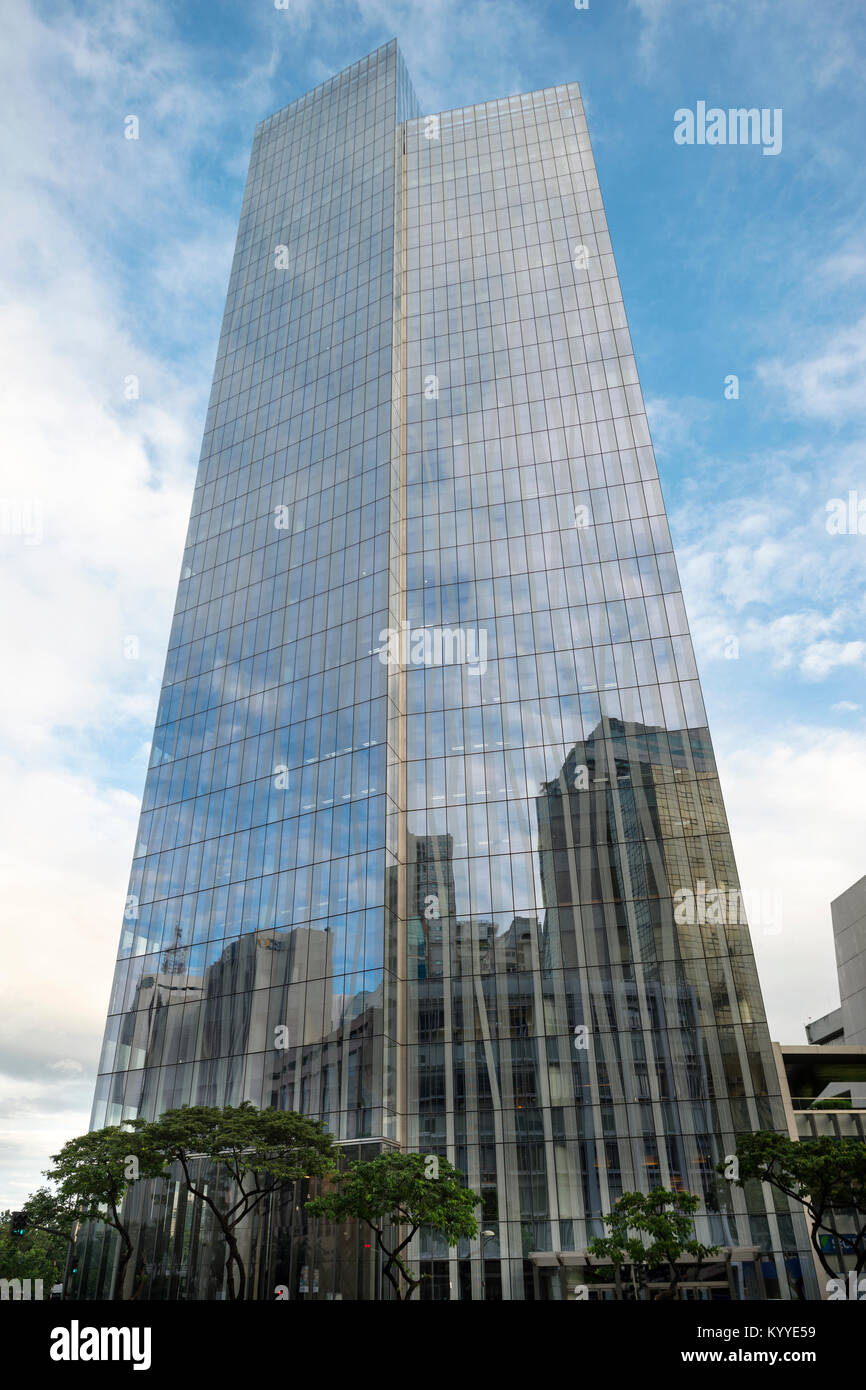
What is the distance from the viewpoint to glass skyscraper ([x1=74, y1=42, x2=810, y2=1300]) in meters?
43.6

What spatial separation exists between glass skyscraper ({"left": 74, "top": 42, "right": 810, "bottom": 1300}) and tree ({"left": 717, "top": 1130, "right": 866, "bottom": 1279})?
3.93m

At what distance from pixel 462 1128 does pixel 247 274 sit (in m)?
78.4

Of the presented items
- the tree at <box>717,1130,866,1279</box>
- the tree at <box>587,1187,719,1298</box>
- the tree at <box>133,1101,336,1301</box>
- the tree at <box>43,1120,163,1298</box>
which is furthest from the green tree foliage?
the tree at <box>717,1130,866,1279</box>

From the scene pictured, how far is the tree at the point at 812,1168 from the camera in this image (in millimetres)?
34062

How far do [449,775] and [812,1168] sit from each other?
28.0 m

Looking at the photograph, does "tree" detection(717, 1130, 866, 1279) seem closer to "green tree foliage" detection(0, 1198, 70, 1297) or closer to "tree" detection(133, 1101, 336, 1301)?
"tree" detection(133, 1101, 336, 1301)

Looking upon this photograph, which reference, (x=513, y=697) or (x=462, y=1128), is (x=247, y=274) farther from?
(x=462, y=1128)

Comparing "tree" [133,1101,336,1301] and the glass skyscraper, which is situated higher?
the glass skyscraper

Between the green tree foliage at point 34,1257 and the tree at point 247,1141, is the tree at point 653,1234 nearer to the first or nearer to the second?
the tree at point 247,1141

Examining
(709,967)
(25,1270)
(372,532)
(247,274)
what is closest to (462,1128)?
(709,967)

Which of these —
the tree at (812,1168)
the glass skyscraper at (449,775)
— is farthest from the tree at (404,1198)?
the tree at (812,1168)

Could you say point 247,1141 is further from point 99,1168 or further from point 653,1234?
point 653,1234
